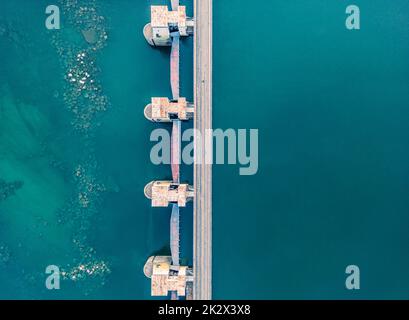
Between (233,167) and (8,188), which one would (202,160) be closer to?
(233,167)

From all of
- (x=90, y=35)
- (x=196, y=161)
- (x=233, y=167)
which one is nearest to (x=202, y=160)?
(x=196, y=161)

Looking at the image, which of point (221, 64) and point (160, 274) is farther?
point (221, 64)

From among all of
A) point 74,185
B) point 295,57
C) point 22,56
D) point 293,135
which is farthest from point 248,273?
point 22,56

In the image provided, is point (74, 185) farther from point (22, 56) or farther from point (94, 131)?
point (22, 56)

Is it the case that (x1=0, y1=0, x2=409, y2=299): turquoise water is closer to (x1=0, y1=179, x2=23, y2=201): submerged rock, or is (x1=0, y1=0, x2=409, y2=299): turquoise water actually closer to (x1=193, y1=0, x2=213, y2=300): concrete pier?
(x1=0, y1=179, x2=23, y2=201): submerged rock

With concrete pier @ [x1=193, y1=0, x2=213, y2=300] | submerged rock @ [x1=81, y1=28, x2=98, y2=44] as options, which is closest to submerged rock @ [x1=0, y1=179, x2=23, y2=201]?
submerged rock @ [x1=81, y1=28, x2=98, y2=44]
